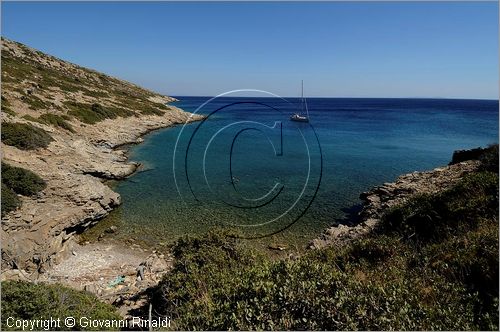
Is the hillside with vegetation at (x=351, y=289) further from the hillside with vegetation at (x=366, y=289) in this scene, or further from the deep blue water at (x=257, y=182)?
the deep blue water at (x=257, y=182)

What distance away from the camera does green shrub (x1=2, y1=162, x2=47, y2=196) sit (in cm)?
1686

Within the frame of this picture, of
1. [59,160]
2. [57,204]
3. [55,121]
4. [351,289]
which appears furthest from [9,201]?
[55,121]

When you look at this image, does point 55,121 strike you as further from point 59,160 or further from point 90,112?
point 59,160

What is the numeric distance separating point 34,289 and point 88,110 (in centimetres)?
4208

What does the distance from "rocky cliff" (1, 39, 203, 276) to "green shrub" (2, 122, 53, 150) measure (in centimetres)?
15

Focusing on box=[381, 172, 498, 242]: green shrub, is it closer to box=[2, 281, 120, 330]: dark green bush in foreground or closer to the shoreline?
box=[2, 281, 120, 330]: dark green bush in foreground

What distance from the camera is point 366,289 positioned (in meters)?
6.15

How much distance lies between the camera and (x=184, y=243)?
475 inches

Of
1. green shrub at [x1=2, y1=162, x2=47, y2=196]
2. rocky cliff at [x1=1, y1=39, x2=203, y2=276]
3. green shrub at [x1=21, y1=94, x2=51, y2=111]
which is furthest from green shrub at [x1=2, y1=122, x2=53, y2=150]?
green shrub at [x1=21, y1=94, x2=51, y2=111]

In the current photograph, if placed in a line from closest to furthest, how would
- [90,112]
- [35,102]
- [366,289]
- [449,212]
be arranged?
[366,289]
[449,212]
[35,102]
[90,112]

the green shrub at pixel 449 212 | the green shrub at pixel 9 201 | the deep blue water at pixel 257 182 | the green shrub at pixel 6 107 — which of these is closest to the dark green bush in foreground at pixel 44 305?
the deep blue water at pixel 257 182

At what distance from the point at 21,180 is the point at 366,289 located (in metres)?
18.1

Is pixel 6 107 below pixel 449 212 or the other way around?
the other way around

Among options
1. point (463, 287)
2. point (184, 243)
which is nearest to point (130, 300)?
point (184, 243)
